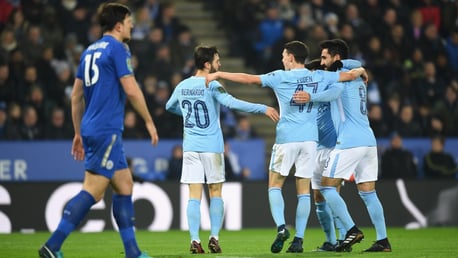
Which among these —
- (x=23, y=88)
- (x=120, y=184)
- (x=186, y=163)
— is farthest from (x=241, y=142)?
(x=120, y=184)

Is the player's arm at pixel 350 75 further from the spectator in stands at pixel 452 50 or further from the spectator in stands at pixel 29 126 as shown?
the spectator in stands at pixel 452 50

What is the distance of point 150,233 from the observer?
1642 cm

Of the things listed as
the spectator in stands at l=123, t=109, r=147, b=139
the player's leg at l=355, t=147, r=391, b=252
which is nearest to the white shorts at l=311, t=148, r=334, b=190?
the player's leg at l=355, t=147, r=391, b=252

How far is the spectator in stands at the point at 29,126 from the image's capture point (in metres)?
18.3

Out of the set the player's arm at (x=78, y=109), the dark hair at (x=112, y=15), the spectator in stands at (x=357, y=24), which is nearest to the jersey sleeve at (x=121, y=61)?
the dark hair at (x=112, y=15)

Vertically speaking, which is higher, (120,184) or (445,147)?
(120,184)

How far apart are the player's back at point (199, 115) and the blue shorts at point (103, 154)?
2562mm

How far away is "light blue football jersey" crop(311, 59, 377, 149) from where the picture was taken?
1134cm

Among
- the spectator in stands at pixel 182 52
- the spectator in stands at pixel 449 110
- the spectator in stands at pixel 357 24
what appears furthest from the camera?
the spectator in stands at pixel 357 24

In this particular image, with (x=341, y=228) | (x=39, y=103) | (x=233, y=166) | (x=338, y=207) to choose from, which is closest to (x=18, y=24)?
(x=39, y=103)

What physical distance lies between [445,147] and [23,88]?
7978mm

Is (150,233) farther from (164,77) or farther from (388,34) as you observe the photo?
(388,34)

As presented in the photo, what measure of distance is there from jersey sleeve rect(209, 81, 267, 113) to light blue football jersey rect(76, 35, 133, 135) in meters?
2.33

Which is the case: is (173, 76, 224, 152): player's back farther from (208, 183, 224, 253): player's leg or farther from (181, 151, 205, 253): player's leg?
(208, 183, 224, 253): player's leg
